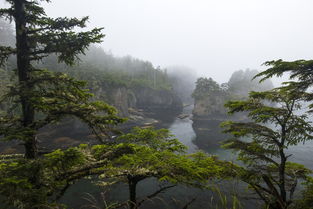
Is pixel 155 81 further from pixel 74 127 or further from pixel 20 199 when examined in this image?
pixel 20 199

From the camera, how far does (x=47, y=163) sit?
4.52 m

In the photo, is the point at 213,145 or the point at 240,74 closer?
the point at 213,145

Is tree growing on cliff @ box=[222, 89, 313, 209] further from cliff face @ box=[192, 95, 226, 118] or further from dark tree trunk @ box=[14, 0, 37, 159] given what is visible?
cliff face @ box=[192, 95, 226, 118]

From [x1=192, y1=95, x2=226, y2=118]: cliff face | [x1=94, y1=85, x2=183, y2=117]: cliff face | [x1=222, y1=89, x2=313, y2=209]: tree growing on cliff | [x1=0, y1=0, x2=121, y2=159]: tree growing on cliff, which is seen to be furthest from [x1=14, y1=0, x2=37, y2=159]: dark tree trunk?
[x1=192, y1=95, x2=226, y2=118]: cliff face

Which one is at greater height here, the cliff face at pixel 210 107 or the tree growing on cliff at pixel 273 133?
the tree growing on cliff at pixel 273 133

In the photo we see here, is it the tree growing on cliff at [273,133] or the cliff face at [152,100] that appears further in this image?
the cliff face at [152,100]

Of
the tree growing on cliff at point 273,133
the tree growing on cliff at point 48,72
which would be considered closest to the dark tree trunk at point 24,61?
the tree growing on cliff at point 48,72

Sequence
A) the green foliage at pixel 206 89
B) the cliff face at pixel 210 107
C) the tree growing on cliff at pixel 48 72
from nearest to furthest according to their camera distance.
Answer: the tree growing on cliff at pixel 48 72, the cliff face at pixel 210 107, the green foliage at pixel 206 89

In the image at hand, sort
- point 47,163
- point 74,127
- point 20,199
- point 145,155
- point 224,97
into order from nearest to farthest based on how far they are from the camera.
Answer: point 20,199
point 47,163
point 145,155
point 74,127
point 224,97

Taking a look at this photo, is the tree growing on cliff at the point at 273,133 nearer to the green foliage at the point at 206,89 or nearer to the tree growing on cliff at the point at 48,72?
the tree growing on cliff at the point at 48,72

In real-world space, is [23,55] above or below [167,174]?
above

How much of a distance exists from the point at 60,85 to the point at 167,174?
475cm

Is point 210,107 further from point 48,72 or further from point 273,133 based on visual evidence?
point 48,72

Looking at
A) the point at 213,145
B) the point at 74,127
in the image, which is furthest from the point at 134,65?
the point at 213,145
